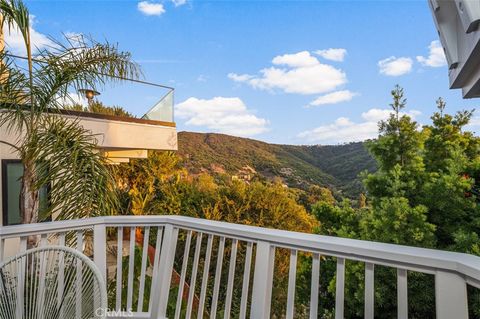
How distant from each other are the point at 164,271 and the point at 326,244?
132cm

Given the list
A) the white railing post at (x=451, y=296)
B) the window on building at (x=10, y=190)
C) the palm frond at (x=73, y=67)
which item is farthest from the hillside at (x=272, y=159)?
the white railing post at (x=451, y=296)

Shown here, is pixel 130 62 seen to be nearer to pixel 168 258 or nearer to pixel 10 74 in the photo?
pixel 10 74

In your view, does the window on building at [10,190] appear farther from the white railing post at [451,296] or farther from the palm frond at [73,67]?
the white railing post at [451,296]

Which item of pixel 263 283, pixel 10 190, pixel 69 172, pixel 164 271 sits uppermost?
pixel 69 172

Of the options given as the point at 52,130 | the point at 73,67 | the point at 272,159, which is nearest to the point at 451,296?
the point at 52,130

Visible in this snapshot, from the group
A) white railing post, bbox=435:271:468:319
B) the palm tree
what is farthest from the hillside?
white railing post, bbox=435:271:468:319

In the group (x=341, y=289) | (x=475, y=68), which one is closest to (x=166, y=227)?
(x=341, y=289)

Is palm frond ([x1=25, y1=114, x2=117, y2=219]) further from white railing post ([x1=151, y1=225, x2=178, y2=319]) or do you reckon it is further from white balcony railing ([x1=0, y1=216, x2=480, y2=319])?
white railing post ([x1=151, y1=225, x2=178, y2=319])

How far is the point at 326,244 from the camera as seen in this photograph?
1.47 meters

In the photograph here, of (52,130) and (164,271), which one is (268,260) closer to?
(164,271)

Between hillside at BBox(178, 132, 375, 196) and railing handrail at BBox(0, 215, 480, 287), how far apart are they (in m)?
12.1

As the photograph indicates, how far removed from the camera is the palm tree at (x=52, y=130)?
9.11 ft

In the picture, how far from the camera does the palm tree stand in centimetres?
278

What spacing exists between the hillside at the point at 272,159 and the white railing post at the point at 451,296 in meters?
12.6
